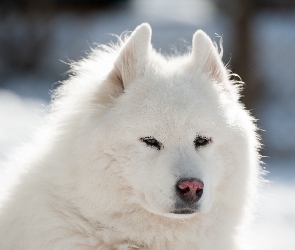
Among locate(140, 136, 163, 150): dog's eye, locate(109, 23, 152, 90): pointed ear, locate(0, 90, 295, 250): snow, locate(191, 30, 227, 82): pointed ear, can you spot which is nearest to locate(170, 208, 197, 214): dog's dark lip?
locate(140, 136, 163, 150): dog's eye

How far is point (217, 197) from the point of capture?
438 centimetres

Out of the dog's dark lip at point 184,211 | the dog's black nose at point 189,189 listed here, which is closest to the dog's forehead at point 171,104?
the dog's black nose at point 189,189

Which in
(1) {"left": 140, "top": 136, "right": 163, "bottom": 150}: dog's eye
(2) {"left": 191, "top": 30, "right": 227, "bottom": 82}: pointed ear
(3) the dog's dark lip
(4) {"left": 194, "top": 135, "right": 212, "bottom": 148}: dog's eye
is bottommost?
(3) the dog's dark lip

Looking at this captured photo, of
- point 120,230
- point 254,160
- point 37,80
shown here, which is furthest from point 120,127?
point 37,80

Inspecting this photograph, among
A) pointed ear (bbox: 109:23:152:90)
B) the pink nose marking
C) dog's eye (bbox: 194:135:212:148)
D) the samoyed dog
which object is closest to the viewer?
the pink nose marking

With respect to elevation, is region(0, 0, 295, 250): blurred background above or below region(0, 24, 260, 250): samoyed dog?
above

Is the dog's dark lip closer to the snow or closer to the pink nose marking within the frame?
the pink nose marking

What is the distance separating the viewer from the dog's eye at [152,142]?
13.4 ft

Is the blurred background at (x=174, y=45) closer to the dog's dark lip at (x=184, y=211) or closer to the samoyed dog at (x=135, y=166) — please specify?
the samoyed dog at (x=135, y=166)

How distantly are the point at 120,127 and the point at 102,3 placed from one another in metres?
17.8

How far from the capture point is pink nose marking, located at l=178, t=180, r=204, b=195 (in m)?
3.93

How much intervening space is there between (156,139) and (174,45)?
1048cm

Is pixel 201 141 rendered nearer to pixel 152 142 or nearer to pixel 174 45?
pixel 152 142

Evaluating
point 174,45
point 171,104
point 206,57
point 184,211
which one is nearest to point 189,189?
point 184,211
